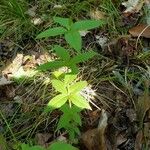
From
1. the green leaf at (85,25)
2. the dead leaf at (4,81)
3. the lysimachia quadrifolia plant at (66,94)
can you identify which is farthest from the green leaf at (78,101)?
the dead leaf at (4,81)

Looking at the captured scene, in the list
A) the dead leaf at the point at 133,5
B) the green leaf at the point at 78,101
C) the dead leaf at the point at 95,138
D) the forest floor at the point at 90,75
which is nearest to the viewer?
the green leaf at the point at 78,101

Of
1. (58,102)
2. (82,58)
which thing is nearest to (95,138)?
(58,102)

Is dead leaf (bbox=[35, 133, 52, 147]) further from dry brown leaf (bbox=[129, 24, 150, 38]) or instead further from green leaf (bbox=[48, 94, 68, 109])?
dry brown leaf (bbox=[129, 24, 150, 38])

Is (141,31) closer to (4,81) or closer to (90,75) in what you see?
(90,75)

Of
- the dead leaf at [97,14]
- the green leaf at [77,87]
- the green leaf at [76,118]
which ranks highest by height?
the dead leaf at [97,14]

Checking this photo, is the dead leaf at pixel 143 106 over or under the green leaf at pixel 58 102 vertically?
under

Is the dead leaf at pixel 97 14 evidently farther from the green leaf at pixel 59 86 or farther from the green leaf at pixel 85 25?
the green leaf at pixel 59 86
